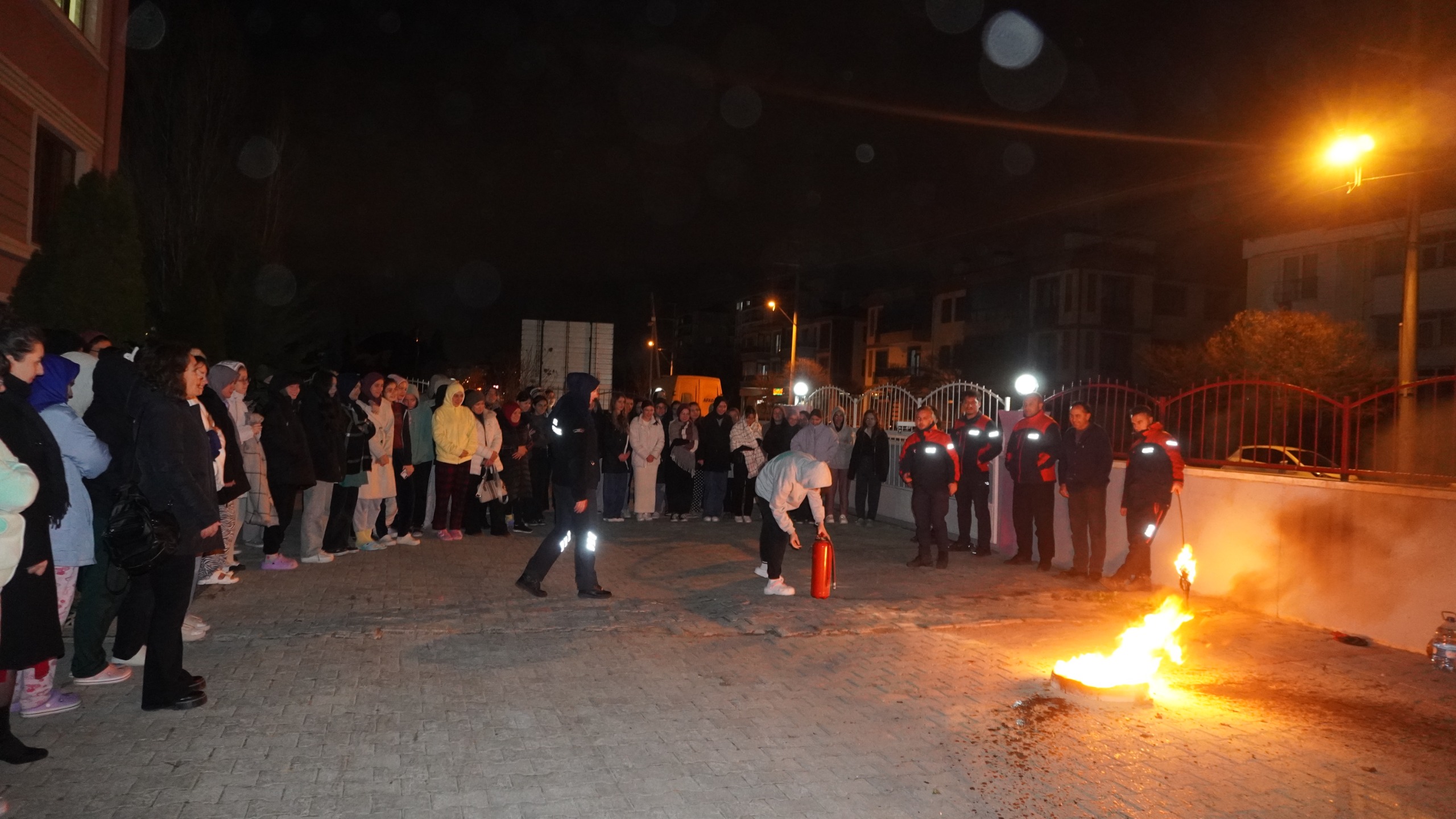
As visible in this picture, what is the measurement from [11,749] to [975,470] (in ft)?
32.6

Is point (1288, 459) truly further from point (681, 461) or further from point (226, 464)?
point (226, 464)

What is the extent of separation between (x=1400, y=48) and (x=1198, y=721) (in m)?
11.9

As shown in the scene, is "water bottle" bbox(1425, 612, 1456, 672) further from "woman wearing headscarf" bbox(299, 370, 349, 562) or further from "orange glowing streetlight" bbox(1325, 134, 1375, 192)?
"woman wearing headscarf" bbox(299, 370, 349, 562)

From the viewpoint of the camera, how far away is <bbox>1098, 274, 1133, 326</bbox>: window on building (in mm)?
41906

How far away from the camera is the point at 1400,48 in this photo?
12938 millimetres

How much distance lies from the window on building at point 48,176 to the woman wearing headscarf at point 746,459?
398 inches

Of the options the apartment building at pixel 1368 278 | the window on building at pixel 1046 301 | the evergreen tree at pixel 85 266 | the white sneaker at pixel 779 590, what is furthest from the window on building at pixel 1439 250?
the evergreen tree at pixel 85 266

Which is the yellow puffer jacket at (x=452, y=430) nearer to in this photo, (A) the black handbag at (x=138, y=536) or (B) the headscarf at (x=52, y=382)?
(B) the headscarf at (x=52, y=382)

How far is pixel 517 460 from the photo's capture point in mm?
13156

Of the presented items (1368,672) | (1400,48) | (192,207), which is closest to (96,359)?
(1368,672)

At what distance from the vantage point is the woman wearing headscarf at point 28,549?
4270 mm

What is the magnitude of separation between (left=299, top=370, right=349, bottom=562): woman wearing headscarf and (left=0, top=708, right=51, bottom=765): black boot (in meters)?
5.19

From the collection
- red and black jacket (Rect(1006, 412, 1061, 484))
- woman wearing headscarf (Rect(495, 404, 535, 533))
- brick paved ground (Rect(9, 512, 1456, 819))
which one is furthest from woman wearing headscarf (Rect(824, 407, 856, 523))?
brick paved ground (Rect(9, 512, 1456, 819))

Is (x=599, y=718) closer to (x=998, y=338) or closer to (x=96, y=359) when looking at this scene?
(x=96, y=359)
